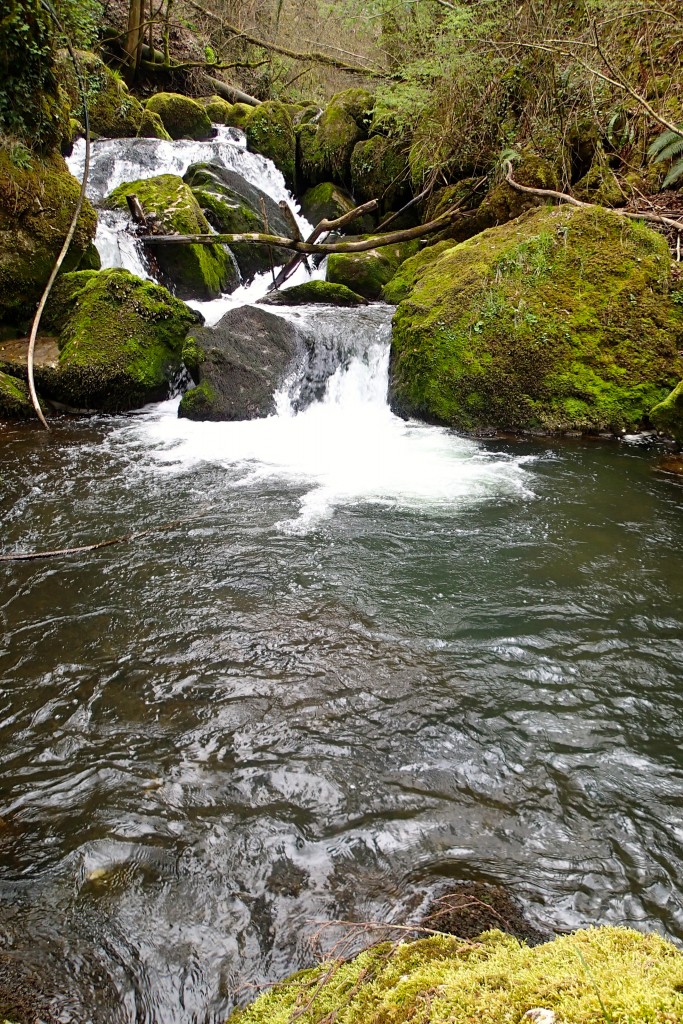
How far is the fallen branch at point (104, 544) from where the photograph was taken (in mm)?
4578

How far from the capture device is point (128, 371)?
28.5ft

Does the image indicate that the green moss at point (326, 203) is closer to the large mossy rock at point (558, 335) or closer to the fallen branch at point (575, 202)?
the fallen branch at point (575, 202)

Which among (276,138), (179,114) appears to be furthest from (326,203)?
(179,114)

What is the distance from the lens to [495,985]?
3.42ft

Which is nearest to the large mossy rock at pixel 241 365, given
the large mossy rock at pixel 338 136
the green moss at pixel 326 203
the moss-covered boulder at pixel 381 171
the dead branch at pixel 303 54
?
the moss-covered boulder at pixel 381 171

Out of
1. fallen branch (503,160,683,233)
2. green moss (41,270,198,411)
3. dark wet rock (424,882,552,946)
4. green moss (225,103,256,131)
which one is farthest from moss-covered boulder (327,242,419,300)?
dark wet rock (424,882,552,946)

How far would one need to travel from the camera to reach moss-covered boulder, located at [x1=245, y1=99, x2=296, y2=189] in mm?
16500

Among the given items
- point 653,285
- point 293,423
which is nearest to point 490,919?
point 293,423

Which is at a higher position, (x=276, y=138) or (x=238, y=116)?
(x=238, y=116)

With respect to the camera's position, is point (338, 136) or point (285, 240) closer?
point (285, 240)

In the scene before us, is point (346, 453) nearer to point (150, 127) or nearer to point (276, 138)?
point (276, 138)

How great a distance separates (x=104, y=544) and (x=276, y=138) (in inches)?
639

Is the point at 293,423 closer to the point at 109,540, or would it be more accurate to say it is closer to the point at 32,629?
the point at 109,540

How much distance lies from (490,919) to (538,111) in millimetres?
12103
